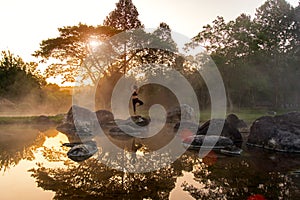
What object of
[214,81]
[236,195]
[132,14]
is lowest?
[236,195]

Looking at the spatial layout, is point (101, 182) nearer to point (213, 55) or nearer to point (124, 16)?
point (213, 55)

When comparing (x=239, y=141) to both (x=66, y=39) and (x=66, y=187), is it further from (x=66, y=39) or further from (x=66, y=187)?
(x=66, y=39)

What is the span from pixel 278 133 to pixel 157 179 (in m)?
7.28

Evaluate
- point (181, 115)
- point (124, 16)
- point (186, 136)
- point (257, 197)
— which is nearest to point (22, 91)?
point (124, 16)

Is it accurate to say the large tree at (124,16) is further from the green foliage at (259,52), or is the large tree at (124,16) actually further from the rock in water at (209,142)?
the rock in water at (209,142)

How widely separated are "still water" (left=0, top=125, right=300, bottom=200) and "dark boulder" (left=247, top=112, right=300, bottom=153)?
1.50 m

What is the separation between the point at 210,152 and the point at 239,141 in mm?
3554

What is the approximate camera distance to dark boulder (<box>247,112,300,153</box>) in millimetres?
11969

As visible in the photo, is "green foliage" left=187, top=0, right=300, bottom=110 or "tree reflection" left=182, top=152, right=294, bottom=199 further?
"green foliage" left=187, top=0, right=300, bottom=110

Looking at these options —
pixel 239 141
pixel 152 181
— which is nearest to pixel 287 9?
pixel 239 141

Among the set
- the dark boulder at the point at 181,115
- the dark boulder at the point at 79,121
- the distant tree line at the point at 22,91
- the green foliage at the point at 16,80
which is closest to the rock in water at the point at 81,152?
the dark boulder at the point at 79,121

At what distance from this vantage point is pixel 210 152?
11.3 m

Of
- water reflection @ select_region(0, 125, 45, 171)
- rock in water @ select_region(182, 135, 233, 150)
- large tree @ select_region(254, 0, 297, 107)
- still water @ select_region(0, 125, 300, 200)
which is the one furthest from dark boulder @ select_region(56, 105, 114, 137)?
large tree @ select_region(254, 0, 297, 107)

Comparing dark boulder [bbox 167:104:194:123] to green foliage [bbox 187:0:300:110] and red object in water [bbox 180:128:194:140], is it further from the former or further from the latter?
green foliage [bbox 187:0:300:110]
